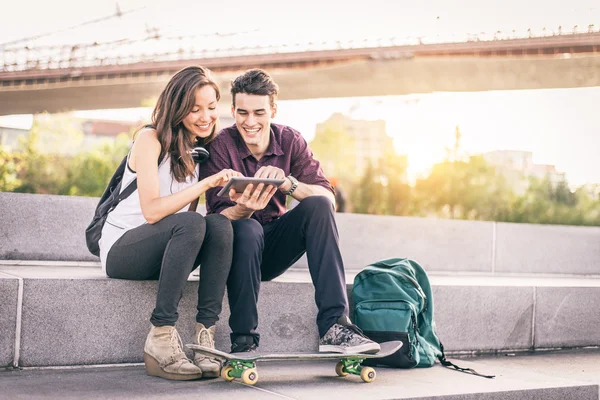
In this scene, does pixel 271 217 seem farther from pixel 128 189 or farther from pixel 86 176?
pixel 86 176

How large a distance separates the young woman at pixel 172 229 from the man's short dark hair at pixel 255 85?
190 mm

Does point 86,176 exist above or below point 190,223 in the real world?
above

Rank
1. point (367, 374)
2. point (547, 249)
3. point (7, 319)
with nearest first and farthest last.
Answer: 1. point (7, 319)
2. point (367, 374)
3. point (547, 249)

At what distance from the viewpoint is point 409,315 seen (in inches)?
126

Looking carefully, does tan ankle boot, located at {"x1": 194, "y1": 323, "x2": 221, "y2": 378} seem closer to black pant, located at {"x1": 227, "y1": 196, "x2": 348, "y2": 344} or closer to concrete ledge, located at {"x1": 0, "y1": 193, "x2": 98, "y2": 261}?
black pant, located at {"x1": 227, "y1": 196, "x2": 348, "y2": 344}

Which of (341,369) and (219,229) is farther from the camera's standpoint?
(341,369)

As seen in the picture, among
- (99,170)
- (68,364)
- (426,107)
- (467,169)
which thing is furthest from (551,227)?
(426,107)

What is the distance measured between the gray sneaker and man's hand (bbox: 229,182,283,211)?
560 millimetres

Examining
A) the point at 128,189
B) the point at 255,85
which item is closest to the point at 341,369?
the point at 128,189

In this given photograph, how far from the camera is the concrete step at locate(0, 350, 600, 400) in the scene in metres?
2.35

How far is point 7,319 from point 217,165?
106cm

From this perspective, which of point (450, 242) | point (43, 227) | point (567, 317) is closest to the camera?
point (43, 227)

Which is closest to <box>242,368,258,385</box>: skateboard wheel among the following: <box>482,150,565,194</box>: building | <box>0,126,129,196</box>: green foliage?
<box>0,126,129,196</box>: green foliage

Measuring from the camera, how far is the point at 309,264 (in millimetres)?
2871
